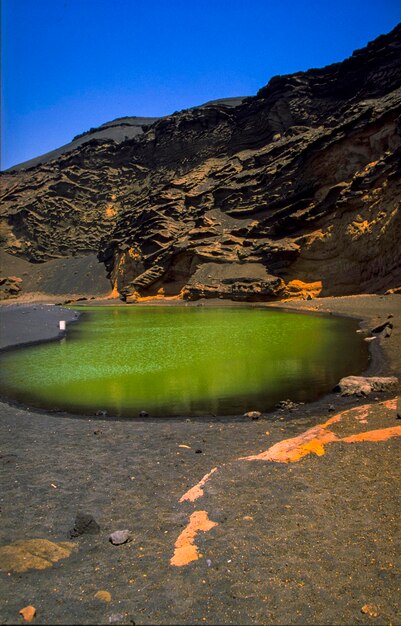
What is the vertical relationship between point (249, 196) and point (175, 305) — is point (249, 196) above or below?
above

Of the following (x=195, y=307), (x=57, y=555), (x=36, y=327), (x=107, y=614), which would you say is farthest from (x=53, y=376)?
(x=195, y=307)

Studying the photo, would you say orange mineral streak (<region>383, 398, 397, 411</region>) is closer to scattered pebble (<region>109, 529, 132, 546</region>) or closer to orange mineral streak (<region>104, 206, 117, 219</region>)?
scattered pebble (<region>109, 529, 132, 546</region>)

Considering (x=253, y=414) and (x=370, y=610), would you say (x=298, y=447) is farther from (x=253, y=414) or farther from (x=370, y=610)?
(x=370, y=610)

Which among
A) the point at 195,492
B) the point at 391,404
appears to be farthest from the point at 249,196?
the point at 195,492

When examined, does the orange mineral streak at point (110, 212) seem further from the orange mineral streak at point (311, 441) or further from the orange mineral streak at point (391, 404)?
the orange mineral streak at point (311, 441)

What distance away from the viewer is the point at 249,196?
5825 cm

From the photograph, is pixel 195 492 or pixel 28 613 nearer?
pixel 28 613

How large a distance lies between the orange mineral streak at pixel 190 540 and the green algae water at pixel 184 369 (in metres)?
5.07

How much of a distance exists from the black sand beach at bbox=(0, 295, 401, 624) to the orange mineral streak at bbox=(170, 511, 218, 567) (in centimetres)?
2

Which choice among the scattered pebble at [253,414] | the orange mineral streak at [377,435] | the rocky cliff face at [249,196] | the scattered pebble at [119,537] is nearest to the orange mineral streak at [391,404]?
the orange mineral streak at [377,435]

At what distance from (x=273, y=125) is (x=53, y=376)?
69809 millimetres

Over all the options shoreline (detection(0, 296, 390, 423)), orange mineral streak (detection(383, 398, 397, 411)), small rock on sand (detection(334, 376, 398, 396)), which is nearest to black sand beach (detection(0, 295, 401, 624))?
orange mineral streak (detection(383, 398, 397, 411))

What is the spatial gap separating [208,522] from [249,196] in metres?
56.9

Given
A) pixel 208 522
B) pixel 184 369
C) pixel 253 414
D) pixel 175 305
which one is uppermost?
pixel 208 522
